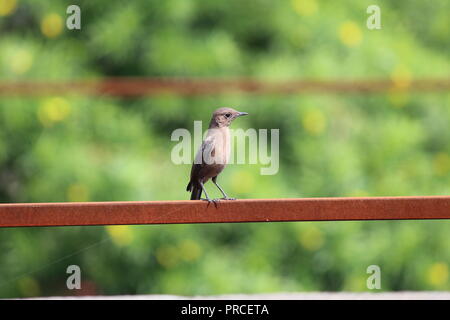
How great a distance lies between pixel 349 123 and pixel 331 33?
17.0 inches

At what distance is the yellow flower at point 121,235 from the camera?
385 cm

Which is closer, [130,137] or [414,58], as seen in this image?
[130,137]

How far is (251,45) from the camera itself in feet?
14.1

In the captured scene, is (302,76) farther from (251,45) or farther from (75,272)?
(75,272)

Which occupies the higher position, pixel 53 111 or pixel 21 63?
pixel 21 63

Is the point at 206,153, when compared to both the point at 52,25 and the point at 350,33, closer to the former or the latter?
the point at 52,25

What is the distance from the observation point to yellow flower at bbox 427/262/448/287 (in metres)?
4.09

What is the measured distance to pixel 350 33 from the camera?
14.5 ft

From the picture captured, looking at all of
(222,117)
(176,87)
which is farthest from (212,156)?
(176,87)

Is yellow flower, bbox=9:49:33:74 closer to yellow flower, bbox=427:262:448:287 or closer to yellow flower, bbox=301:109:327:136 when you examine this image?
yellow flower, bbox=301:109:327:136

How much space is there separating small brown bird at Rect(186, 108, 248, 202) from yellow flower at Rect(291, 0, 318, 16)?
141cm

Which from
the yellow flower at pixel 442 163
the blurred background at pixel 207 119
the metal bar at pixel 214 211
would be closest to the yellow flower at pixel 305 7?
the blurred background at pixel 207 119

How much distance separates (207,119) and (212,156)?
109 cm
